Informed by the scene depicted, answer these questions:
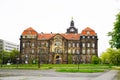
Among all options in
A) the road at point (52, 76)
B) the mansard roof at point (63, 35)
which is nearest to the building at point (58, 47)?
the mansard roof at point (63, 35)

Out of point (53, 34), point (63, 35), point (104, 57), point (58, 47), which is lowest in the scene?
point (104, 57)

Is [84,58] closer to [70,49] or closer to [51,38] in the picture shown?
[70,49]

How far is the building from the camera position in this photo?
459 feet

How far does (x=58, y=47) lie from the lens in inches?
5591

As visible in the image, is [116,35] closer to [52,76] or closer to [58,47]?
[52,76]

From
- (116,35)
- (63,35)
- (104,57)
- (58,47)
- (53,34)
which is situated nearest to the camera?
(116,35)

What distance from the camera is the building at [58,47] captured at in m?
140

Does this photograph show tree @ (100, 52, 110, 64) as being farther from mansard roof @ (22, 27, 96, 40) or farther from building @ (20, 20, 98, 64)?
mansard roof @ (22, 27, 96, 40)

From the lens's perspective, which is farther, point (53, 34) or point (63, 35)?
point (53, 34)

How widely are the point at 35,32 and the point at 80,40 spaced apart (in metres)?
21.0

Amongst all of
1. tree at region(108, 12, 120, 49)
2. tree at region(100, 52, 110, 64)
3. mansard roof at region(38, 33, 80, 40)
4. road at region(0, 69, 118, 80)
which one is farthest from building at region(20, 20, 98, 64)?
road at region(0, 69, 118, 80)

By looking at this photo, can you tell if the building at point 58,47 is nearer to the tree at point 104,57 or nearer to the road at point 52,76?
the tree at point 104,57

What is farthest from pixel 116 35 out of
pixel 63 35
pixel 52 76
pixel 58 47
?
pixel 63 35

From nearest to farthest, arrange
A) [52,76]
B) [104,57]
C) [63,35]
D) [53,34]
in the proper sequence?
[52,76] < [104,57] < [63,35] < [53,34]
